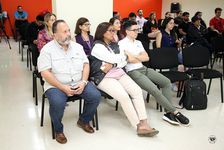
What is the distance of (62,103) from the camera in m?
2.61

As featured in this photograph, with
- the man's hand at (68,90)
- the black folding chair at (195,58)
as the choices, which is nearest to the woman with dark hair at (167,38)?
the black folding chair at (195,58)

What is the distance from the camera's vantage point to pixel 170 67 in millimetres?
3881

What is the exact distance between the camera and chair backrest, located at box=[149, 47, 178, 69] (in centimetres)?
377

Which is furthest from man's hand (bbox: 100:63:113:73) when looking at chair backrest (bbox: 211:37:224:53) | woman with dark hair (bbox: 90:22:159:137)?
chair backrest (bbox: 211:37:224:53)

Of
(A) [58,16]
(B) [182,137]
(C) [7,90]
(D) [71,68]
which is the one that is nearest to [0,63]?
(C) [7,90]

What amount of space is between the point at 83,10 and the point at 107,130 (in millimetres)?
1687

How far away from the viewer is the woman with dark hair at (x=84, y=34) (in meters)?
3.52

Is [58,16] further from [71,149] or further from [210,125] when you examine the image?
[210,125]

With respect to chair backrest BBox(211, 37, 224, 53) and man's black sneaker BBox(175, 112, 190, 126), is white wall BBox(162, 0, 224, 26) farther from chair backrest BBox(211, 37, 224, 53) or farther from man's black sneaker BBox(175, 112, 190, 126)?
man's black sneaker BBox(175, 112, 190, 126)

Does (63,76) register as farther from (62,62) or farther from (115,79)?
(115,79)

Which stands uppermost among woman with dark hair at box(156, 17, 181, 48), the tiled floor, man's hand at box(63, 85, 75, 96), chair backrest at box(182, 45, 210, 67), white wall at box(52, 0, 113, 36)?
white wall at box(52, 0, 113, 36)

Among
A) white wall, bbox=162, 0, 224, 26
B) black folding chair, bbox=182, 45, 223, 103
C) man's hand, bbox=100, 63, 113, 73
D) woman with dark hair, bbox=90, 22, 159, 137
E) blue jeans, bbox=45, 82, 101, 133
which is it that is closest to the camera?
blue jeans, bbox=45, 82, 101, 133

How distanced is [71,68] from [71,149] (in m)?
0.82

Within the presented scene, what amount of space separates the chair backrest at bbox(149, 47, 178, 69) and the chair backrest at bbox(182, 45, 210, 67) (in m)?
0.19
